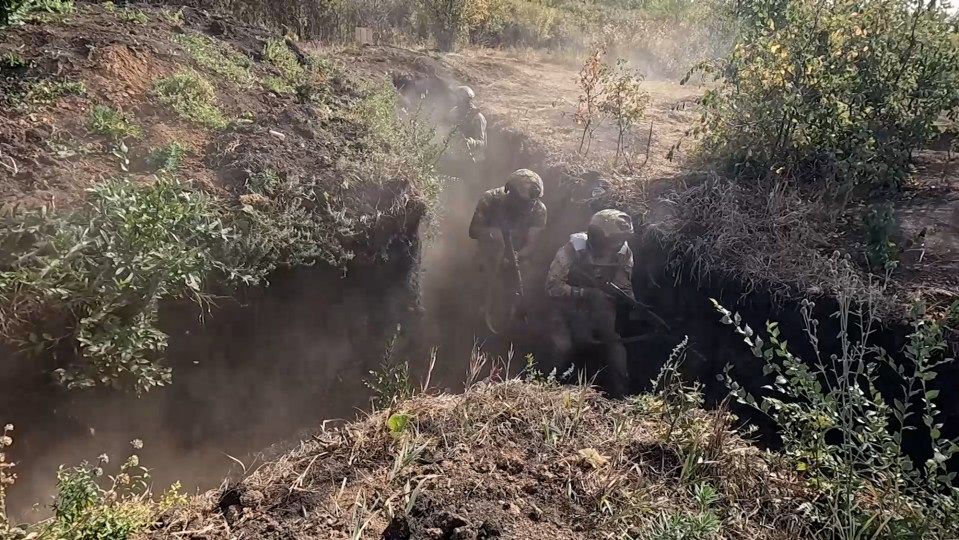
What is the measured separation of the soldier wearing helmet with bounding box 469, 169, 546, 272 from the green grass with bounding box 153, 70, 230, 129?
246 cm

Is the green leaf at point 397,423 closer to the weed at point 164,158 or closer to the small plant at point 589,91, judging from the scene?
the weed at point 164,158

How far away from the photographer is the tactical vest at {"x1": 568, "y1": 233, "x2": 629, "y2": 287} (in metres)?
5.20

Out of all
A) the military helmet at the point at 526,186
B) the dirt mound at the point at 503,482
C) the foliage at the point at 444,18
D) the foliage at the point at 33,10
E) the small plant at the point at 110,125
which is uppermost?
the foliage at the point at 444,18

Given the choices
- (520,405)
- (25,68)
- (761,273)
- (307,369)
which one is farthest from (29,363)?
(761,273)

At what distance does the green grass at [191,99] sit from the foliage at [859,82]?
4.67m

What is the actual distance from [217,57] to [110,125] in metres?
2.01

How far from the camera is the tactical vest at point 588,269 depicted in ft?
17.0

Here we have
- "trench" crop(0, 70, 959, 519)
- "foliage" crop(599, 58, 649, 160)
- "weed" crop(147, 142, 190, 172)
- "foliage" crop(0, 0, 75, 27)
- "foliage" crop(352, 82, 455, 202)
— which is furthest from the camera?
"foliage" crop(599, 58, 649, 160)

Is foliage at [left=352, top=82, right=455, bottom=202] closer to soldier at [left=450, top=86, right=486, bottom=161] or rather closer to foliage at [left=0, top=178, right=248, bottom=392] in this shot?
soldier at [left=450, top=86, right=486, bottom=161]

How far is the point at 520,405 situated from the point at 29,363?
7.40 feet

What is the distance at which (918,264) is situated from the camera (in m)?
4.78

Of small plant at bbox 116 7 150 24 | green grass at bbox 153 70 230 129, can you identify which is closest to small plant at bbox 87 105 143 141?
green grass at bbox 153 70 230 129

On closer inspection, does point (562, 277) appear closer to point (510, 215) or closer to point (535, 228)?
point (510, 215)

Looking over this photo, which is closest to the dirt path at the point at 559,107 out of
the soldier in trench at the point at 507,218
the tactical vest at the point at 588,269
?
the soldier in trench at the point at 507,218
